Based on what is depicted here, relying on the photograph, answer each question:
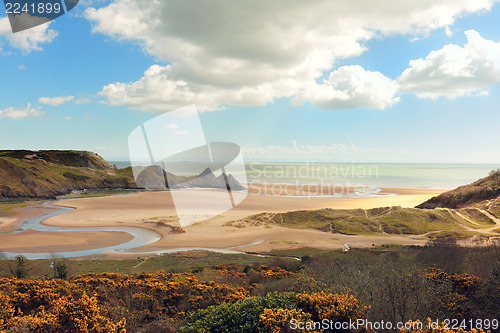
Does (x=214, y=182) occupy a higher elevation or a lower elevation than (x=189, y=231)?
higher

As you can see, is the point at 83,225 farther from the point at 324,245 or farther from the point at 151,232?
the point at 324,245

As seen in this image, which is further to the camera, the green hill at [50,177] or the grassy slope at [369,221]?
the green hill at [50,177]

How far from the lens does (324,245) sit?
111 feet

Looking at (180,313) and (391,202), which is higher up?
(180,313)

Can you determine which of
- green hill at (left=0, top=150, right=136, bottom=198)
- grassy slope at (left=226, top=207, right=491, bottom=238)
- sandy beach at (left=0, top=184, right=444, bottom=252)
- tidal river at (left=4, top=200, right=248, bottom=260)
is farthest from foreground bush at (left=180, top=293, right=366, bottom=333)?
A: green hill at (left=0, top=150, right=136, bottom=198)

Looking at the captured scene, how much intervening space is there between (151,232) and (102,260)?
14.4 m

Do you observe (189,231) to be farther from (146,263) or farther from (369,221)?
(369,221)

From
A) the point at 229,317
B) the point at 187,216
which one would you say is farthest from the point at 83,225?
the point at 229,317

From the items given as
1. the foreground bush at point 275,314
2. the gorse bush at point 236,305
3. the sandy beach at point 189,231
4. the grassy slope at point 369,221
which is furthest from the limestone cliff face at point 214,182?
the foreground bush at point 275,314

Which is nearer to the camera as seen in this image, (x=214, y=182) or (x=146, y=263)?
(x=146, y=263)

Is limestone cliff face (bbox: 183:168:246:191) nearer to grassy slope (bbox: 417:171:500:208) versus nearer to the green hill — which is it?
the green hill

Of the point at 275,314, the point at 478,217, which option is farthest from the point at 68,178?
the point at 478,217

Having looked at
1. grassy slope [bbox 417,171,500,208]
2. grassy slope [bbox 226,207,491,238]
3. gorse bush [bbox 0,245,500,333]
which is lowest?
grassy slope [bbox 226,207,491,238]

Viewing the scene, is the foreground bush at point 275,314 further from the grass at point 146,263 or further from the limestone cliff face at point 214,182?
the limestone cliff face at point 214,182
